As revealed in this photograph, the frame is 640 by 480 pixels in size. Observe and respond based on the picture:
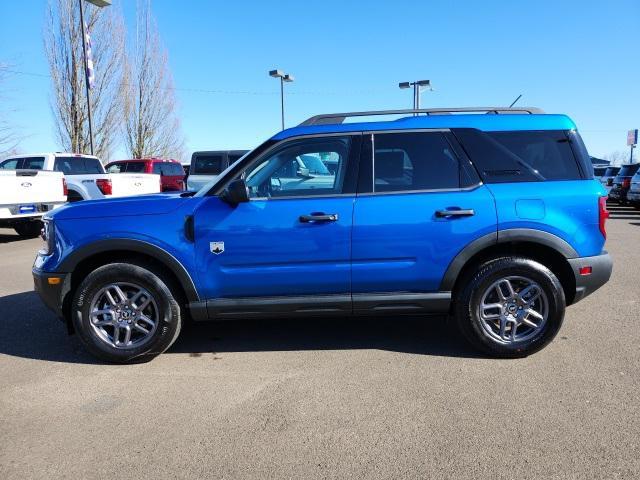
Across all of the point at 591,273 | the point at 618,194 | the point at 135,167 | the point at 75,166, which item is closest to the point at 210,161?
the point at 75,166

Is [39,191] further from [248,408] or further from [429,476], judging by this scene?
[429,476]

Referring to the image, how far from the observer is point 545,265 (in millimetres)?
4016

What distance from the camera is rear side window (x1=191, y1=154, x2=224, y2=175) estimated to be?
1455 cm

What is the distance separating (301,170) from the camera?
13.1ft

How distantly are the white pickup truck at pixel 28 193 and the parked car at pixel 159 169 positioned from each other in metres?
6.68

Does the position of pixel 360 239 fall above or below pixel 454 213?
below

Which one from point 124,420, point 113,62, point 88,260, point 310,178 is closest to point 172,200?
point 88,260

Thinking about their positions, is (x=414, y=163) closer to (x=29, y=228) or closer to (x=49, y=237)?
(x=49, y=237)

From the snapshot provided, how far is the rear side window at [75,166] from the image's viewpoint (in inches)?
503

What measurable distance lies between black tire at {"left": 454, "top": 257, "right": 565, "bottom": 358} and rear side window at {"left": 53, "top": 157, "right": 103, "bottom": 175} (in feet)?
39.2

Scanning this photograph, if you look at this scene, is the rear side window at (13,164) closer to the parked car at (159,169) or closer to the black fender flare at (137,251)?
the parked car at (159,169)

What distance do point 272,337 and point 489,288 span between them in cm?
195

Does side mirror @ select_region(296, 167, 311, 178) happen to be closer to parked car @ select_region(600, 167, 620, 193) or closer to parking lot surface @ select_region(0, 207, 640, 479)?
parking lot surface @ select_region(0, 207, 640, 479)

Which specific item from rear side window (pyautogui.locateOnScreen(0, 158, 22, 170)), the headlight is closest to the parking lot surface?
the headlight
